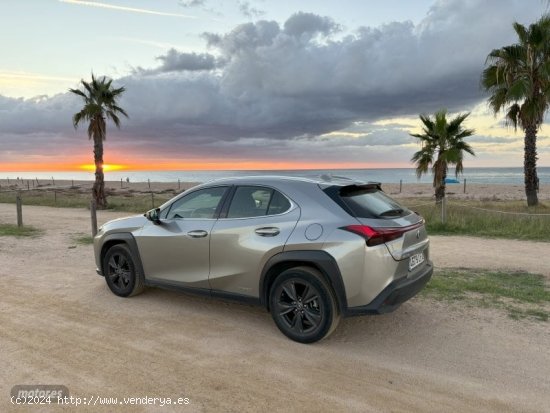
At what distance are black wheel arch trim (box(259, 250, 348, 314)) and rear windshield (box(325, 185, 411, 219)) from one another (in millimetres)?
541

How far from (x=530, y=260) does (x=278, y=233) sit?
652cm

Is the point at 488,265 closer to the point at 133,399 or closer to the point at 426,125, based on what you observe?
the point at 133,399

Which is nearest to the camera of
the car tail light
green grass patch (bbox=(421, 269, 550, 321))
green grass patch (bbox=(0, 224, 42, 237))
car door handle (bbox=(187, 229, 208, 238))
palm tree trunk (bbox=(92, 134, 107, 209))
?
the car tail light

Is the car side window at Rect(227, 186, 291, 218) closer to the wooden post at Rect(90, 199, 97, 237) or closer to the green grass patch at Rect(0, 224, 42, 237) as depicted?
the wooden post at Rect(90, 199, 97, 237)

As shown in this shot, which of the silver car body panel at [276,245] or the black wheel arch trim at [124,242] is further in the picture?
the black wheel arch trim at [124,242]

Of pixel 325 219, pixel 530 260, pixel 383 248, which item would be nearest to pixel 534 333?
pixel 383 248


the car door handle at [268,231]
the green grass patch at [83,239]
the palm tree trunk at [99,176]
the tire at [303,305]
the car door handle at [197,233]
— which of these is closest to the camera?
the tire at [303,305]

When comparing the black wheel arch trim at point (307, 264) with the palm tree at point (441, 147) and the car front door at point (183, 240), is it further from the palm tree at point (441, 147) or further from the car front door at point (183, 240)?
the palm tree at point (441, 147)

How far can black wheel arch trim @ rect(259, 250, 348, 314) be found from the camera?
4.14 meters

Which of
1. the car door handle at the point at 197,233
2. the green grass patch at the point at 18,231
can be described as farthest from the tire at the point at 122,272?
the green grass patch at the point at 18,231

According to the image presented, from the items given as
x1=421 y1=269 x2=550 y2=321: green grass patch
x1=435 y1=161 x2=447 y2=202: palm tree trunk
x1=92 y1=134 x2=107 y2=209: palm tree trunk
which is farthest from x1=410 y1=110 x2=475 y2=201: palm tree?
x1=92 y1=134 x2=107 y2=209: palm tree trunk

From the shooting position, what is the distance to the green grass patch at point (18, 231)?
12.5 metres

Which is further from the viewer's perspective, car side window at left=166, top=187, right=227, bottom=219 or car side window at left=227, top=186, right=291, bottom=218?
car side window at left=166, top=187, right=227, bottom=219

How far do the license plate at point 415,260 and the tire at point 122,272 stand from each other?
138 inches
